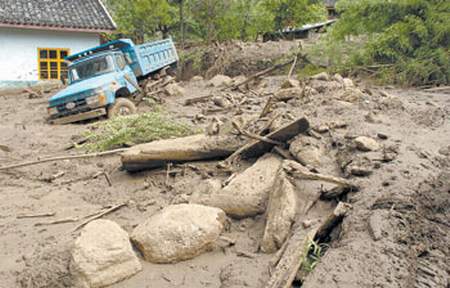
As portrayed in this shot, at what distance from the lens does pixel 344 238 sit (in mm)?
3465

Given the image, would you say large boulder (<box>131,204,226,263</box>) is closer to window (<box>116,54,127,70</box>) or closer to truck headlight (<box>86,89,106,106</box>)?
truck headlight (<box>86,89,106,106</box>)

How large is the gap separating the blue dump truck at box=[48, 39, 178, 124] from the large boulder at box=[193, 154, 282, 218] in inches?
255

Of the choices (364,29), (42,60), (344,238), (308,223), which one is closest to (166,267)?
(308,223)

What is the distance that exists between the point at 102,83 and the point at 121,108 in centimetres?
84

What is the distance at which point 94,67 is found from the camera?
11.7m

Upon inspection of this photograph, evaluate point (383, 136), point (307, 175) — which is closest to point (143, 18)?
point (383, 136)

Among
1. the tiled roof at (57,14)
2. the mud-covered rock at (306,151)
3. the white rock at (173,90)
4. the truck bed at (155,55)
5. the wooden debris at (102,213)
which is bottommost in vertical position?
the white rock at (173,90)

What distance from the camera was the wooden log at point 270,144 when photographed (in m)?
5.45

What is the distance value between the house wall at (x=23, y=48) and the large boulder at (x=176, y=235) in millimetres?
15374

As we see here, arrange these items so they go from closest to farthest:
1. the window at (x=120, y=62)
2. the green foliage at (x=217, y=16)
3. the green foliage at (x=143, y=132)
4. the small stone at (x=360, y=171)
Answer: the small stone at (x=360, y=171) < the green foliage at (x=143, y=132) < the window at (x=120, y=62) < the green foliage at (x=217, y=16)

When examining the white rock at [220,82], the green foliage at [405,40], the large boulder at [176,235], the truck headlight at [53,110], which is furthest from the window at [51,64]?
the large boulder at [176,235]

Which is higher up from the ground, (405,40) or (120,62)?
(405,40)

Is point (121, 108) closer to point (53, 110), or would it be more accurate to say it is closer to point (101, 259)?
point (53, 110)

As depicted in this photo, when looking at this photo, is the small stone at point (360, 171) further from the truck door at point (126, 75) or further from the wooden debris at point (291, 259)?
the truck door at point (126, 75)
